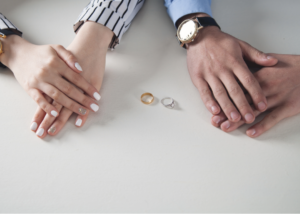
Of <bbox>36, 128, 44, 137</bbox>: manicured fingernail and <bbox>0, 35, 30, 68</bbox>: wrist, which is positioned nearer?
<bbox>36, 128, 44, 137</bbox>: manicured fingernail

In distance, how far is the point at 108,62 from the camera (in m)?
0.98

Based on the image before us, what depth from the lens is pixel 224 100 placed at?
2.59 ft

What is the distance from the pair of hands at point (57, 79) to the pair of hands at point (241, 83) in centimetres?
43

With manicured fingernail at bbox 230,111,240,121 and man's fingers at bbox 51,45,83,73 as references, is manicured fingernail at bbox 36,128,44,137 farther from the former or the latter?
manicured fingernail at bbox 230,111,240,121

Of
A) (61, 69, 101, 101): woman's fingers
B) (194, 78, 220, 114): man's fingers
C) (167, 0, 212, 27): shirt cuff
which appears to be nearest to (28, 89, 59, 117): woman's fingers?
(61, 69, 101, 101): woman's fingers

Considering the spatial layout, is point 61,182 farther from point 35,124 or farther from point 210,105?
point 210,105

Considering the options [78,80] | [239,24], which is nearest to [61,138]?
[78,80]

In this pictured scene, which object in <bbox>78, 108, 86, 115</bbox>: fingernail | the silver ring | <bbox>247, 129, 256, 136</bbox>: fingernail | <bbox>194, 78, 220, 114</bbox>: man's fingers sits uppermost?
<bbox>194, 78, 220, 114</bbox>: man's fingers

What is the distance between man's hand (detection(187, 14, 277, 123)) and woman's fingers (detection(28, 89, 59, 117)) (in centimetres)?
56

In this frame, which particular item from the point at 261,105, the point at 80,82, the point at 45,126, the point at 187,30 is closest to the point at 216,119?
the point at 261,105

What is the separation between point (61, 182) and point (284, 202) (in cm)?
70

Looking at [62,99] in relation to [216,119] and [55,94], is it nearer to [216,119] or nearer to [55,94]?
[55,94]

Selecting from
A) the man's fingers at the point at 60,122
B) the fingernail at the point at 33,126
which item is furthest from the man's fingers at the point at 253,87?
the fingernail at the point at 33,126

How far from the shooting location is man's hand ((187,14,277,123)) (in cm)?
77
